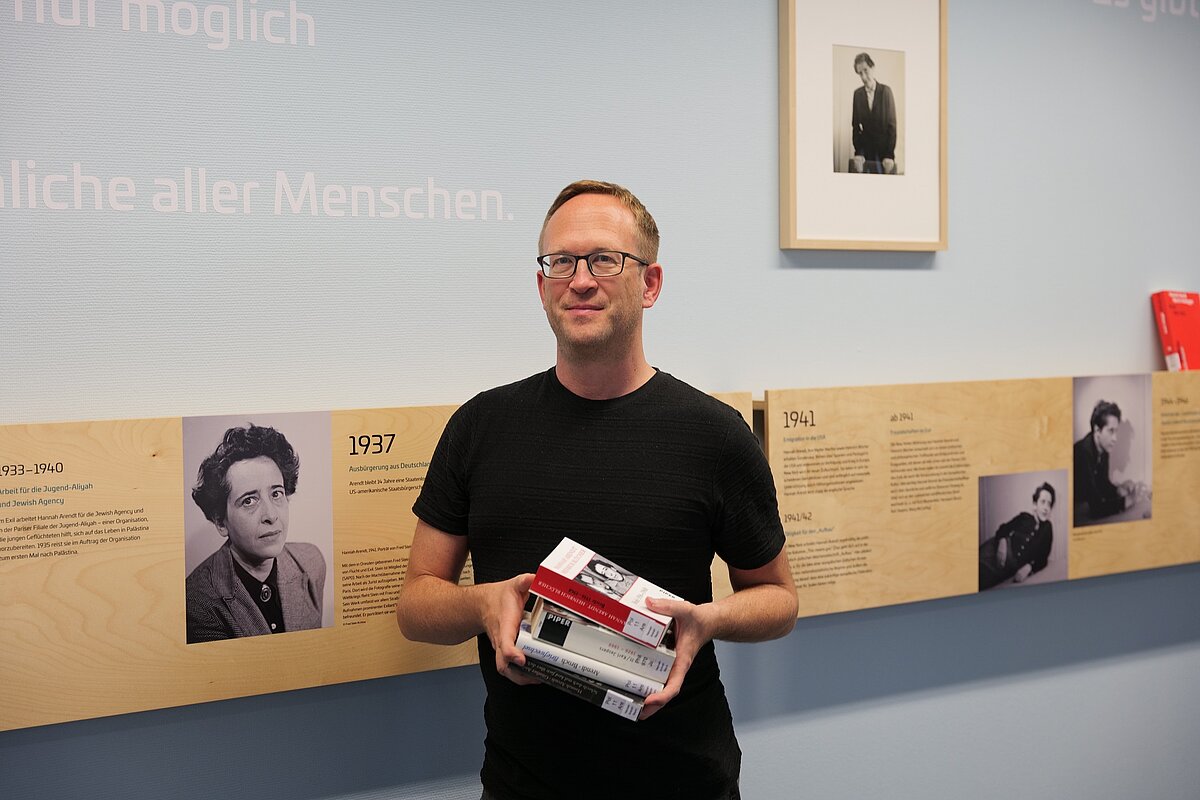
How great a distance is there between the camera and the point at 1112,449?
8.32ft

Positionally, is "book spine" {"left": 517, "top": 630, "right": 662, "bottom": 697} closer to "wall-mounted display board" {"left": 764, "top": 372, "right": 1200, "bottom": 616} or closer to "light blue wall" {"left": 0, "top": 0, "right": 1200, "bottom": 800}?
"light blue wall" {"left": 0, "top": 0, "right": 1200, "bottom": 800}

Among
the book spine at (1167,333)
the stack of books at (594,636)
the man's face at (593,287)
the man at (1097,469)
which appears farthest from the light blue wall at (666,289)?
the stack of books at (594,636)

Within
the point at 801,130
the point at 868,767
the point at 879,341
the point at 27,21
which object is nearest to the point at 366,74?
the point at 27,21

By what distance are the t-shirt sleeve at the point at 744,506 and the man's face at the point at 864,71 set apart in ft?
3.43

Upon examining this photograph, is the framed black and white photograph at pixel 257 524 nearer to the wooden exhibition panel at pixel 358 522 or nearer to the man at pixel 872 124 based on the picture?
the wooden exhibition panel at pixel 358 522

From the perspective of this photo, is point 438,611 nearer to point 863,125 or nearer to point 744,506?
point 744,506

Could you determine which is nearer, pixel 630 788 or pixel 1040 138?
pixel 630 788

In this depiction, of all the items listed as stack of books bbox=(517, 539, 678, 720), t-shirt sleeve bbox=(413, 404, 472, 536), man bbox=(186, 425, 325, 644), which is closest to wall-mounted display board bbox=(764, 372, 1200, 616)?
t-shirt sleeve bbox=(413, 404, 472, 536)

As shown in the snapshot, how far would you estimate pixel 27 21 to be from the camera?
167cm

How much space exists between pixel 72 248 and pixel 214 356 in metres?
0.29

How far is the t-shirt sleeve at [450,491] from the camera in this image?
1.67 meters

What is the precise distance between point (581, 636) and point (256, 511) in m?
0.77

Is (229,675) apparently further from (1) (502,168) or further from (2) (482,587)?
(1) (502,168)

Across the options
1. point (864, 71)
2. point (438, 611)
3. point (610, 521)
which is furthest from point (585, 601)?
point (864, 71)
